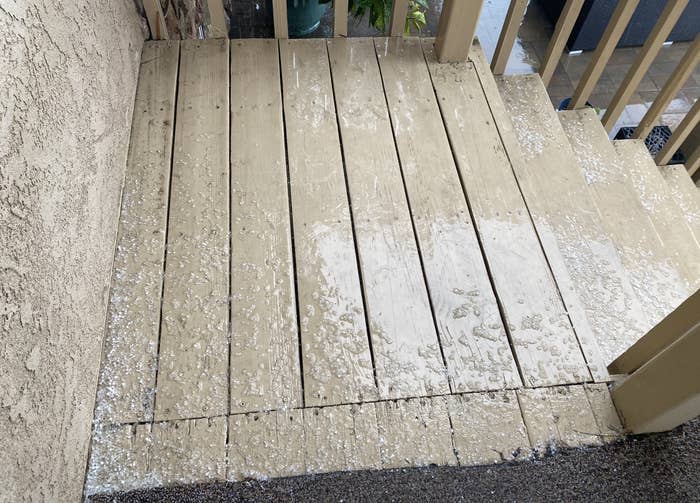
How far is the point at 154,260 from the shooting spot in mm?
1290

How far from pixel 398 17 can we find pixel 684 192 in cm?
127

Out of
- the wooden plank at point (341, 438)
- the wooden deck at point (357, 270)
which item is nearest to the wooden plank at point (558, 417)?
the wooden deck at point (357, 270)

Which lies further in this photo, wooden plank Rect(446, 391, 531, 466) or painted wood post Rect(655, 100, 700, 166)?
painted wood post Rect(655, 100, 700, 166)

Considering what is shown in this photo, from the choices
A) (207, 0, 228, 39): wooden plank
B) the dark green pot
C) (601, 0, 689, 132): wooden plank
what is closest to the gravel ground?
(601, 0, 689, 132): wooden plank

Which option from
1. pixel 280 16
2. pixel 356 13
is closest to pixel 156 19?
pixel 280 16

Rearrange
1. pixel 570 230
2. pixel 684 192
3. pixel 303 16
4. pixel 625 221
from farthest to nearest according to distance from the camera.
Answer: pixel 303 16 < pixel 684 192 < pixel 625 221 < pixel 570 230

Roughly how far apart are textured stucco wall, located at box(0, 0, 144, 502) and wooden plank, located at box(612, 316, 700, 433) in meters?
1.07

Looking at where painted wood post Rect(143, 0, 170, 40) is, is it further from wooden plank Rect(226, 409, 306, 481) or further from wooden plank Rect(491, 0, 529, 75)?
wooden plank Rect(226, 409, 306, 481)

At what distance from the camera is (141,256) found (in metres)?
1.29

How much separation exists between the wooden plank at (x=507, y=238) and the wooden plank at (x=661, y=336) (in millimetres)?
53

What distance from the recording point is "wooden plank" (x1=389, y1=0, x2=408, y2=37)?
1782mm

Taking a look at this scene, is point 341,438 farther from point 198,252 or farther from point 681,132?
point 681,132

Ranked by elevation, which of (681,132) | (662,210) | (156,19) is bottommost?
(662,210)

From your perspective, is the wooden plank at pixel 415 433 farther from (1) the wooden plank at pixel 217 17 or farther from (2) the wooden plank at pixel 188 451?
(1) the wooden plank at pixel 217 17
